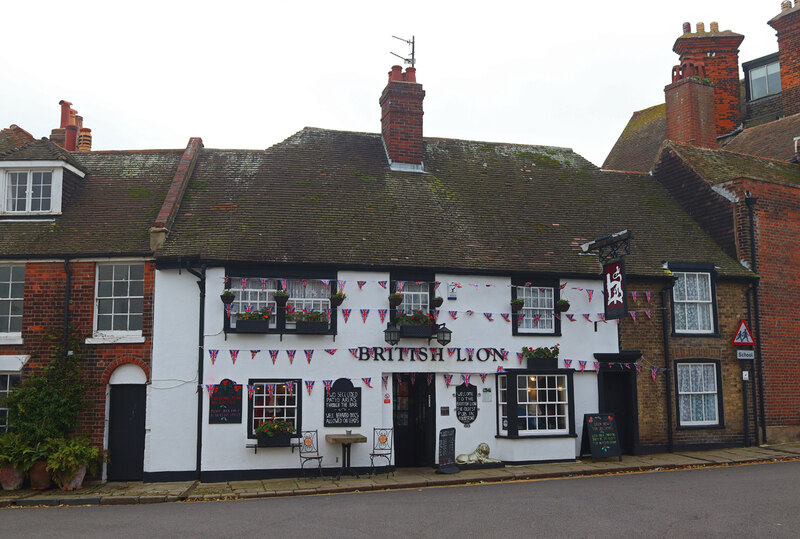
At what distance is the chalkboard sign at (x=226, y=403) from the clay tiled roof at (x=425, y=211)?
108 inches

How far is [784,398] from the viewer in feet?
61.0

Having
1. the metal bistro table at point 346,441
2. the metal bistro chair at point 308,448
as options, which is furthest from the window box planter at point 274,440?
the metal bistro table at point 346,441

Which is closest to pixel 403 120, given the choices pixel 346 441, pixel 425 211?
pixel 425 211

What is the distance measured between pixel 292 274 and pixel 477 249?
4626 mm

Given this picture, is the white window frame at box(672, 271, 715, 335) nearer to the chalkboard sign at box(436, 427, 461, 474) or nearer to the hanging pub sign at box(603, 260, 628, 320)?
the hanging pub sign at box(603, 260, 628, 320)

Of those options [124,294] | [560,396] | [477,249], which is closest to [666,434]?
[560,396]

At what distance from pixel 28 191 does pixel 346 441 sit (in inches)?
391

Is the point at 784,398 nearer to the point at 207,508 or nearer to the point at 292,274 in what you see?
the point at 292,274

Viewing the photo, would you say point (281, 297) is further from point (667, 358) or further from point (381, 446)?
point (667, 358)

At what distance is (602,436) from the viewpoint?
16547 mm

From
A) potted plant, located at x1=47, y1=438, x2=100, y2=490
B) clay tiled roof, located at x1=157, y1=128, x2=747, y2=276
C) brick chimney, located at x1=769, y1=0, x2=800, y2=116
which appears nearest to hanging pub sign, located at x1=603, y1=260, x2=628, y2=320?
clay tiled roof, located at x1=157, y1=128, x2=747, y2=276

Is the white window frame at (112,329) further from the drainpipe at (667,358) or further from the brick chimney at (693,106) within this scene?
the brick chimney at (693,106)

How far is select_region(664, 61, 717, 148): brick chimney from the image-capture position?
2330cm

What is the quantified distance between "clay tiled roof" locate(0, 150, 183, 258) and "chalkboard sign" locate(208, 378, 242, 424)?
351 centimetres
